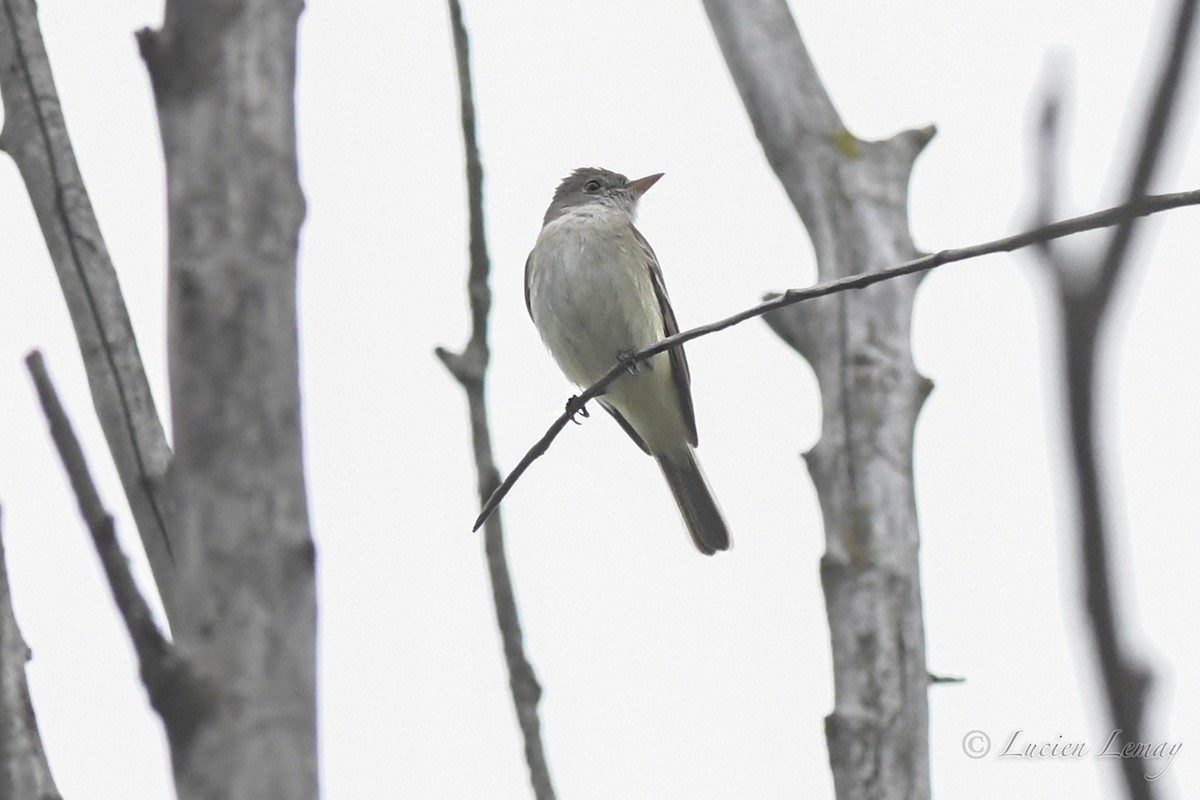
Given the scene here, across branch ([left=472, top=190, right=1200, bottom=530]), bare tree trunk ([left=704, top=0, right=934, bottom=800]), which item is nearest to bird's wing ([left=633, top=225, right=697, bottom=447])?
bare tree trunk ([left=704, top=0, right=934, bottom=800])

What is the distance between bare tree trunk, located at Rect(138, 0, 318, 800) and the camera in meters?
1.70

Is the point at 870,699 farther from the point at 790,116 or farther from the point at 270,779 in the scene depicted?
the point at 270,779

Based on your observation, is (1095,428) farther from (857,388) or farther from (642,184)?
(642,184)

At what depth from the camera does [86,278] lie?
9.45ft

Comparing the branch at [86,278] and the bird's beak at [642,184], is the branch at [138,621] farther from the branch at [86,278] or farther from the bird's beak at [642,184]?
the bird's beak at [642,184]

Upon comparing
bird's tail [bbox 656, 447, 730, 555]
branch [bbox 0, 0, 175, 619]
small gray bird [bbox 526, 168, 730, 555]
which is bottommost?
branch [bbox 0, 0, 175, 619]

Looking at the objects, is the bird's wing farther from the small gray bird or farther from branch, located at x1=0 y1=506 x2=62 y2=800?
branch, located at x1=0 y1=506 x2=62 y2=800

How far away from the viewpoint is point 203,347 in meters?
1.82


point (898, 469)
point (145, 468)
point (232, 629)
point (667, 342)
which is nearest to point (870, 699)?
point (898, 469)

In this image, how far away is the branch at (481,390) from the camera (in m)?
3.10

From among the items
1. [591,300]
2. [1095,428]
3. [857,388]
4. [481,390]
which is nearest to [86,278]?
[481,390]

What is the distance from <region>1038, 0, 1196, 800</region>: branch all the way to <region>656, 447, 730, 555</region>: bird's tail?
22.8ft

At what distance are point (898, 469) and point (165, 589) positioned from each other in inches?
114

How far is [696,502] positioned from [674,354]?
97 centimetres
